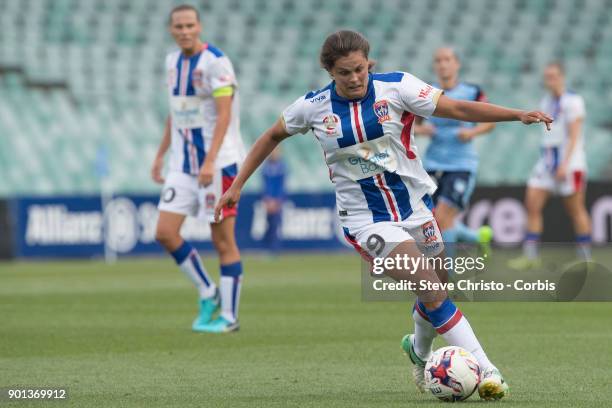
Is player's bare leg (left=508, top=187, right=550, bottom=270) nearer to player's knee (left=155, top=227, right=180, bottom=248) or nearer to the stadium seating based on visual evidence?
player's knee (left=155, top=227, right=180, bottom=248)

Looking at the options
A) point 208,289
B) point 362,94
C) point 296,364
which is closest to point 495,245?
point 208,289

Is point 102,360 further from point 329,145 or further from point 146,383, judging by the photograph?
point 329,145

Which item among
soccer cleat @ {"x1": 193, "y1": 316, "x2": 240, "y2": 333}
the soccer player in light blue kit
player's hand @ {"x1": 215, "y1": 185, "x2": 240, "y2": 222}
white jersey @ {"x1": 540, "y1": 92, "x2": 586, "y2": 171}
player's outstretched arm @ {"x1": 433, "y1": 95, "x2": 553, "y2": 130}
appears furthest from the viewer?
white jersey @ {"x1": 540, "y1": 92, "x2": 586, "y2": 171}

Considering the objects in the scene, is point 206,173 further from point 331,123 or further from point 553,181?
point 553,181

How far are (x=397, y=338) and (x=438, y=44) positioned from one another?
18142 millimetres

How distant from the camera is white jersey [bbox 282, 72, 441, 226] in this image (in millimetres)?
6031

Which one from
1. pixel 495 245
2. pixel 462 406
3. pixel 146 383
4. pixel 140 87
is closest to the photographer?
pixel 462 406

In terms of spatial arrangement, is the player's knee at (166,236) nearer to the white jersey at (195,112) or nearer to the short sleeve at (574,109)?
the white jersey at (195,112)

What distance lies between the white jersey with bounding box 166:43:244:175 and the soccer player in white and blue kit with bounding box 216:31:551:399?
3.08 metres

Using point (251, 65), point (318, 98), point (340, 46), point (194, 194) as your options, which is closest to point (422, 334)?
point (318, 98)

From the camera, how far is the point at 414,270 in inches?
229

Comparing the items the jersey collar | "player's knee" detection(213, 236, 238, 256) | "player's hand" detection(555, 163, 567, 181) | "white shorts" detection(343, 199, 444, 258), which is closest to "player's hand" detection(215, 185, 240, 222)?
"white shorts" detection(343, 199, 444, 258)

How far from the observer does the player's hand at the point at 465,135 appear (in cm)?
1148

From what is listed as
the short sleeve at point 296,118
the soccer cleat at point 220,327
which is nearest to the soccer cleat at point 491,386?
the short sleeve at point 296,118
